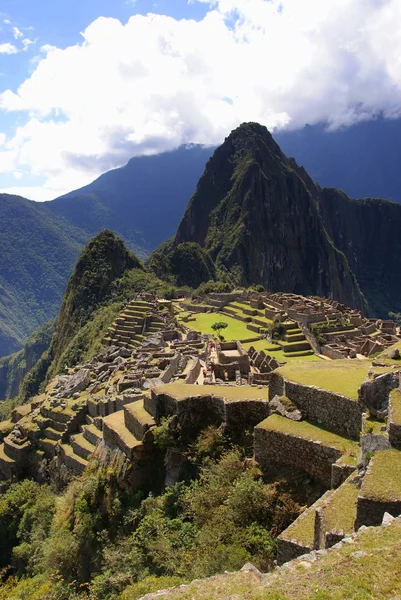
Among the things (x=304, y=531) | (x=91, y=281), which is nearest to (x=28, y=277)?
(x=91, y=281)

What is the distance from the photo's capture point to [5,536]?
16812mm

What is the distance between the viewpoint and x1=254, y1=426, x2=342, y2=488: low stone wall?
7.82 meters

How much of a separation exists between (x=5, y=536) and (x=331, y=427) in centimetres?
1423

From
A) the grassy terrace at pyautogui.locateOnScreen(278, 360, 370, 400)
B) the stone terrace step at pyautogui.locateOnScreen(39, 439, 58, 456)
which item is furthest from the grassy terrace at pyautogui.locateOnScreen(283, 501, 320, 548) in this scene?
the stone terrace step at pyautogui.locateOnScreen(39, 439, 58, 456)

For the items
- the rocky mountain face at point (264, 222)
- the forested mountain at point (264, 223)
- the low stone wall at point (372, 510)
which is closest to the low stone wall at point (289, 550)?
the low stone wall at point (372, 510)

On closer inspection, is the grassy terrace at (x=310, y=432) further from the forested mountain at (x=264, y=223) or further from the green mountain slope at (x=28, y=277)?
the green mountain slope at (x=28, y=277)

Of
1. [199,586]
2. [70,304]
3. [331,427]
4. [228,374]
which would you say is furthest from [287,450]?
[70,304]

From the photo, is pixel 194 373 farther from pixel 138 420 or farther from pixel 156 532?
pixel 156 532

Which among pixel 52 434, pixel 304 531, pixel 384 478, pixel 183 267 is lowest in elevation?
pixel 52 434

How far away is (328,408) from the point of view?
332 inches

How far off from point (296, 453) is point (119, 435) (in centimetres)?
548

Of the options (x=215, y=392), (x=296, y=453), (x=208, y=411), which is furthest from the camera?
(x=215, y=392)

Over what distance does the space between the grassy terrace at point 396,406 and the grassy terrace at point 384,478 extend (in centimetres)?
43

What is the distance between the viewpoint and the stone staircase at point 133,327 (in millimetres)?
45125
